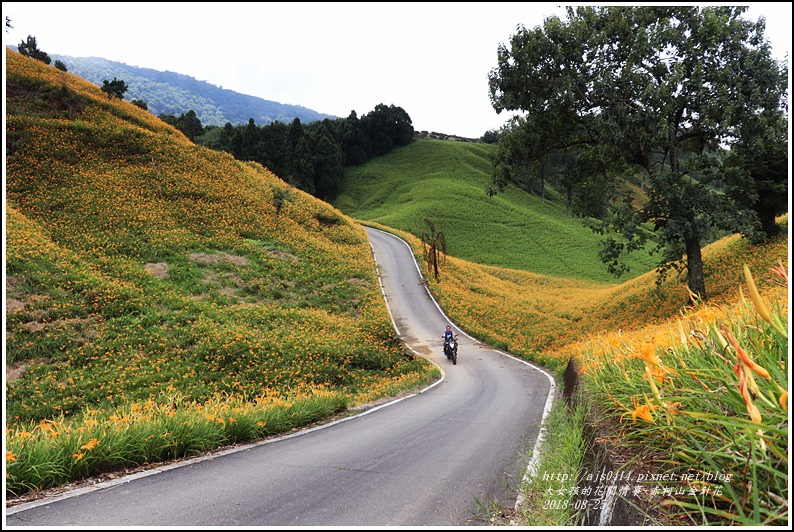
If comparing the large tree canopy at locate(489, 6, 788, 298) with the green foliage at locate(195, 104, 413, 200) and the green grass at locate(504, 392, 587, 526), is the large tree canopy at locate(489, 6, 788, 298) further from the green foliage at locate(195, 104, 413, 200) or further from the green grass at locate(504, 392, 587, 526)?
the green foliage at locate(195, 104, 413, 200)

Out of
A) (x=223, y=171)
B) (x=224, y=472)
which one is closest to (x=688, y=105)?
(x=224, y=472)

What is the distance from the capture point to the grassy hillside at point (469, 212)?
48562 millimetres

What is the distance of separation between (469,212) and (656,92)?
5086 cm

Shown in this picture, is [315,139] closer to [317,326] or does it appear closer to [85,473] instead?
[317,326]

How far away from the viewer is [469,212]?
204ft

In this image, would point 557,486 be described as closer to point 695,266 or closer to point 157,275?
point 695,266

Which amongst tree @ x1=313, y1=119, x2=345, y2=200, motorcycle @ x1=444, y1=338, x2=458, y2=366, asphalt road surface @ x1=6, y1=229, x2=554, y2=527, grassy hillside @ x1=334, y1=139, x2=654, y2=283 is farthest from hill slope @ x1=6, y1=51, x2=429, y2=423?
tree @ x1=313, y1=119, x2=345, y2=200

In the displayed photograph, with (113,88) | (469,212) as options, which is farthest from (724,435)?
(469,212)

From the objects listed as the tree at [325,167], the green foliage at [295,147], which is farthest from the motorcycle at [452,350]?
the tree at [325,167]

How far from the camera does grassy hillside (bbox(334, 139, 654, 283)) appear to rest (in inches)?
1912

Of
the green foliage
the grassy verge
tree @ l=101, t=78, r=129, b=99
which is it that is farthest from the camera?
the green foliage

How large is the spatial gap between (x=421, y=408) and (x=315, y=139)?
69.0 meters

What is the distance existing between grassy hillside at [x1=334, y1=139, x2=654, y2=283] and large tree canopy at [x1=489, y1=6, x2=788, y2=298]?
102ft

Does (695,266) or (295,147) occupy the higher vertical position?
(295,147)
